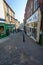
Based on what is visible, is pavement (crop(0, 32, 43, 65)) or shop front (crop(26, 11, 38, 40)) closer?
pavement (crop(0, 32, 43, 65))

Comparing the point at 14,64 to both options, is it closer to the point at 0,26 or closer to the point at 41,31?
the point at 41,31

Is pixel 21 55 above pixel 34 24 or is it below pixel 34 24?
below

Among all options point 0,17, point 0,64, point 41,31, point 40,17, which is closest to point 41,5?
point 40,17

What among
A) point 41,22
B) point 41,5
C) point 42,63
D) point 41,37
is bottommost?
point 42,63

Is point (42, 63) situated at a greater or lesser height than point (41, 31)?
lesser

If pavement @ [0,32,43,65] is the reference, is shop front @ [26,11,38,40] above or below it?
above

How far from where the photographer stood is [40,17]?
13.7 meters

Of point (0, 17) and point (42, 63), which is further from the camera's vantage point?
point (0, 17)

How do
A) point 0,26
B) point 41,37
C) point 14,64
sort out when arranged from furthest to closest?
point 0,26
point 41,37
point 14,64

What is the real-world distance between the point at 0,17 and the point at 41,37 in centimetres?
1160

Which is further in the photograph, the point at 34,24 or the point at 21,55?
the point at 34,24

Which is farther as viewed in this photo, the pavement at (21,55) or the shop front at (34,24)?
the shop front at (34,24)

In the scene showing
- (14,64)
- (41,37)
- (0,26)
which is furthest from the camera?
(0,26)

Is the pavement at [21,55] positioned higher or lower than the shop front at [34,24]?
lower
